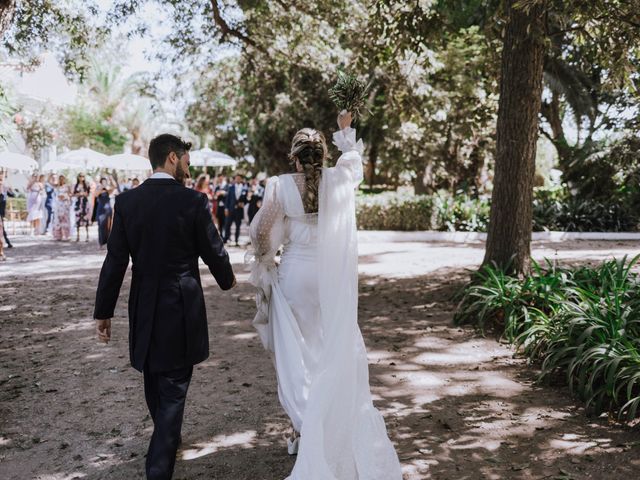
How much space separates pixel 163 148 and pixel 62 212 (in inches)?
696

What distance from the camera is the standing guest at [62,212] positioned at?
1945 centimetres

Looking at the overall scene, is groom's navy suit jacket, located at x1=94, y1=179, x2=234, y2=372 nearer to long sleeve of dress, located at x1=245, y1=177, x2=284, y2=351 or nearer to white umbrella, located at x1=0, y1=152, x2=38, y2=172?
long sleeve of dress, located at x1=245, y1=177, x2=284, y2=351

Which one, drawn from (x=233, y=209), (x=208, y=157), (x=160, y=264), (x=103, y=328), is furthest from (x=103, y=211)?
(x=160, y=264)

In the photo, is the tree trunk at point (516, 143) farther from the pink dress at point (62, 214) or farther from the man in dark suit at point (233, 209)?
the pink dress at point (62, 214)

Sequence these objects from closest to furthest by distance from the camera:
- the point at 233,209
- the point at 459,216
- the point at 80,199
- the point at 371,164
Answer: the point at 233,209, the point at 80,199, the point at 459,216, the point at 371,164

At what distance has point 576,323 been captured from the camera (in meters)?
6.15

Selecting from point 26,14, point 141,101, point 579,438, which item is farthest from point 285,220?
point 141,101

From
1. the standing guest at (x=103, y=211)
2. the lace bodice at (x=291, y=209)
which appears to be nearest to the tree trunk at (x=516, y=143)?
the lace bodice at (x=291, y=209)

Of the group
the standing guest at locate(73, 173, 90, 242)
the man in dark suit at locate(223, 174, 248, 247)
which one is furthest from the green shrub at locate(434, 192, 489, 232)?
the standing guest at locate(73, 173, 90, 242)

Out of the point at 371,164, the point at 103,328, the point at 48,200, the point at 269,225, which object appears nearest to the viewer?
the point at 103,328

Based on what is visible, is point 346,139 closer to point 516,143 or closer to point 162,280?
point 162,280

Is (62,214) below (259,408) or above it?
above

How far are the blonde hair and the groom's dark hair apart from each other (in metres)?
0.79

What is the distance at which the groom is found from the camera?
11.9ft
